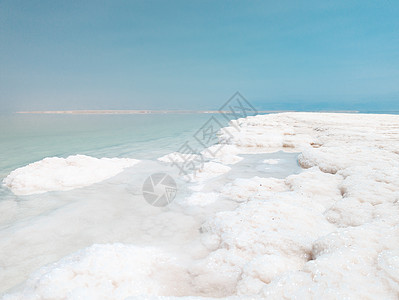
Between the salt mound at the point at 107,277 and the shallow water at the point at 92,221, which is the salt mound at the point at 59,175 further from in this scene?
the salt mound at the point at 107,277

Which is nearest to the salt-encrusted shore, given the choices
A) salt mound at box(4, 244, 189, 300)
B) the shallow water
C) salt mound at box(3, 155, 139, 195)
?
salt mound at box(4, 244, 189, 300)

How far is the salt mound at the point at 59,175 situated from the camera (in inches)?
159

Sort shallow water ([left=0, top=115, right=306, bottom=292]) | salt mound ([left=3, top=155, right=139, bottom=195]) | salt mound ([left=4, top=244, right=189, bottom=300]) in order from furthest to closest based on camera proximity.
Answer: salt mound ([left=3, top=155, right=139, bottom=195]) → shallow water ([left=0, top=115, right=306, bottom=292]) → salt mound ([left=4, top=244, right=189, bottom=300])

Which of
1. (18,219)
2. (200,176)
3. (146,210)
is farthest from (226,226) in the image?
(18,219)

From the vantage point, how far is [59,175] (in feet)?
14.0

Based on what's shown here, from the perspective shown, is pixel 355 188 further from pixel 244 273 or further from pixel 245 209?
pixel 244 273

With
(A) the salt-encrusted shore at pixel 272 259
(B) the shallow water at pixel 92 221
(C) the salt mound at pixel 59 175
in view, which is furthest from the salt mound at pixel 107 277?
(C) the salt mound at pixel 59 175

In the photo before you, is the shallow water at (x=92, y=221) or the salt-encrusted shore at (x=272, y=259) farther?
the shallow water at (x=92, y=221)

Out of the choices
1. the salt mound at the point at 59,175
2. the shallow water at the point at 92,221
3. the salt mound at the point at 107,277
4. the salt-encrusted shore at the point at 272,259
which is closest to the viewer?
the salt-encrusted shore at the point at 272,259

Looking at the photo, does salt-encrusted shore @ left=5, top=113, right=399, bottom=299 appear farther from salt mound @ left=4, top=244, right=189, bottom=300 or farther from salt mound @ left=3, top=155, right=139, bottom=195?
salt mound @ left=3, top=155, right=139, bottom=195

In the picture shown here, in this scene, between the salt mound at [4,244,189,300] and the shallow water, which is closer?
the salt mound at [4,244,189,300]

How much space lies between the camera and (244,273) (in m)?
1.74

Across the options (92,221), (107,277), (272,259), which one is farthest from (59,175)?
(272,259)

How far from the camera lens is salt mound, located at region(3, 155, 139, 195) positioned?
4.03 meters
